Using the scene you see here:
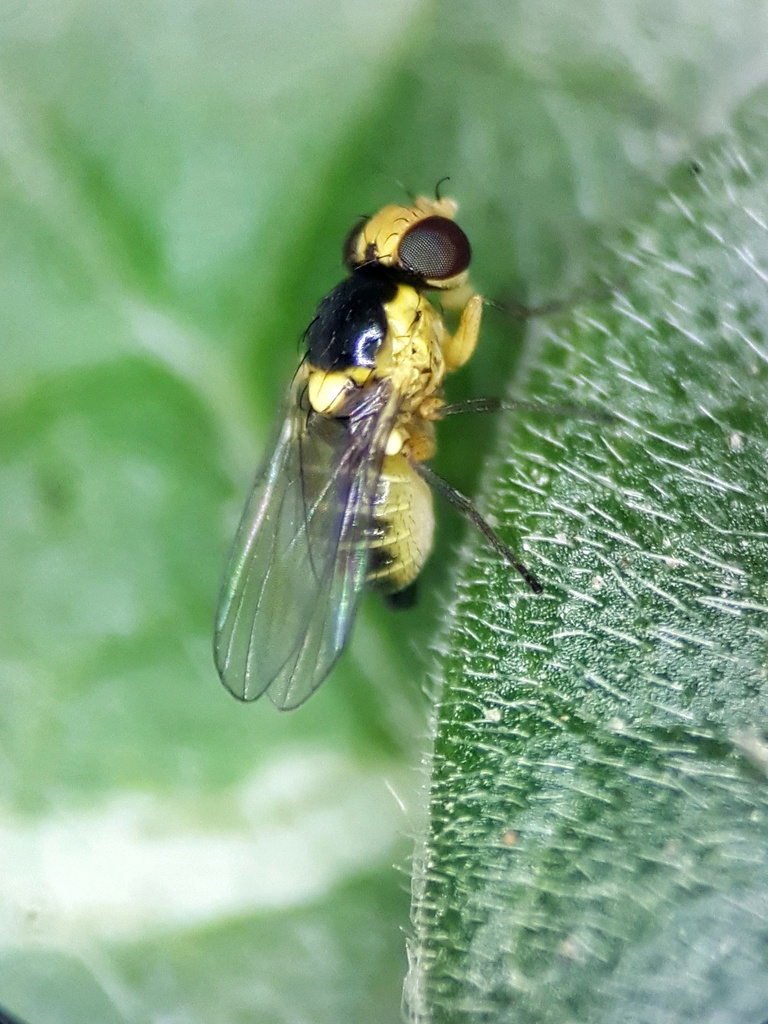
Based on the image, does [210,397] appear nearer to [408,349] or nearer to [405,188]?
[408,349]

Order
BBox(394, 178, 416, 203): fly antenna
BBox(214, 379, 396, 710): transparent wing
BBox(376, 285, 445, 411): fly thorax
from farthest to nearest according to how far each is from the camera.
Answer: BBox(394, 178, 416, 203): fly antenna
BBox(376, 285, 445, 411): fly thorax
BBox(214, 379, 396, 710): transparent wing

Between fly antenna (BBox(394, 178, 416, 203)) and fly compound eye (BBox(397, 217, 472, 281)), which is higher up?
fly antenna (BBox(394, 178, 416, 203))

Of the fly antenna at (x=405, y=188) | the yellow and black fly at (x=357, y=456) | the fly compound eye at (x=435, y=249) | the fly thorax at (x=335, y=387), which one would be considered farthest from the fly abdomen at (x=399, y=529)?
the fly antenna at (x=405, y=188)

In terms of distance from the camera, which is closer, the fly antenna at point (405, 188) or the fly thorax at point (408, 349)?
the fly thorax at point (408, 349)

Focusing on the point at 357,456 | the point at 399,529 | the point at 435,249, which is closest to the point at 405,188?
the point at 435,249

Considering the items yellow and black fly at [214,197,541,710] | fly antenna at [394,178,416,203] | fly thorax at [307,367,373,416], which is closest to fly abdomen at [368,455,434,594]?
yellow and black fly at [214,197,541,710]

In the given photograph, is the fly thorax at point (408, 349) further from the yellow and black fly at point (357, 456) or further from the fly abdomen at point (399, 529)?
the fly abdomen at point (399, 529)

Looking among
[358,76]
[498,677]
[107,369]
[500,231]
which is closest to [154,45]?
[358,76]

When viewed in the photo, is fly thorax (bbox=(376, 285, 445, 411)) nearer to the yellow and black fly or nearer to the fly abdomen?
the yellow and black fly
